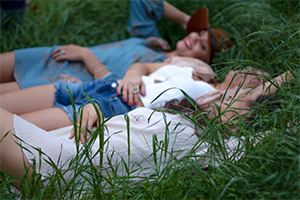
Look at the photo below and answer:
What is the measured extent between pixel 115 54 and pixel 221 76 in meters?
1.14

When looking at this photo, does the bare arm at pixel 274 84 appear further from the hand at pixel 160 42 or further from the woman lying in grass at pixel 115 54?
the hand at pixel 160 42

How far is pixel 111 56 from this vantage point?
253 cm

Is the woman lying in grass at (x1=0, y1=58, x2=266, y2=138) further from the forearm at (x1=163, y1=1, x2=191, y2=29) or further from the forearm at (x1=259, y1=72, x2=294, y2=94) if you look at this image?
the forearm at (x1=163, y1=1, x2=191, y2=29)

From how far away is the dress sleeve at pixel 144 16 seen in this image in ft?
9.23

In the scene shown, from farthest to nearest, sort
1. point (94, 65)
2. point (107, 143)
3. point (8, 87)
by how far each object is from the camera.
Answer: point (94, 65), point (8, 87), point (107, 143)

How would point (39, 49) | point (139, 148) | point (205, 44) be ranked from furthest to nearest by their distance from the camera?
1. point (205, 44)
2. point (39, 49)
3. point (139, 148)

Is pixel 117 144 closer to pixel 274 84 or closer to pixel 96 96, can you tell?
pixel 96 96

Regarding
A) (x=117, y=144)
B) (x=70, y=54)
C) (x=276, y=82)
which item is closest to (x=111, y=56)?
(x=70, y=54)

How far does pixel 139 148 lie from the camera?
4.47ft

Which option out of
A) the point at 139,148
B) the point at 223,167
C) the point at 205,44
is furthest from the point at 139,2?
the point at 223,167

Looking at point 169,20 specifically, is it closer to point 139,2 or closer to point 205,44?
point 139,2

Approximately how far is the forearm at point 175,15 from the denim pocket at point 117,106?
1500 millimetres

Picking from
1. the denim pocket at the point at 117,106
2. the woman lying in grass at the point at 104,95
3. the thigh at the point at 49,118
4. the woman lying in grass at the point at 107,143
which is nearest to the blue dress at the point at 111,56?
the woman lying in grass at the point at 104,95

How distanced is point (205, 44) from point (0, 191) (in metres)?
2.18
